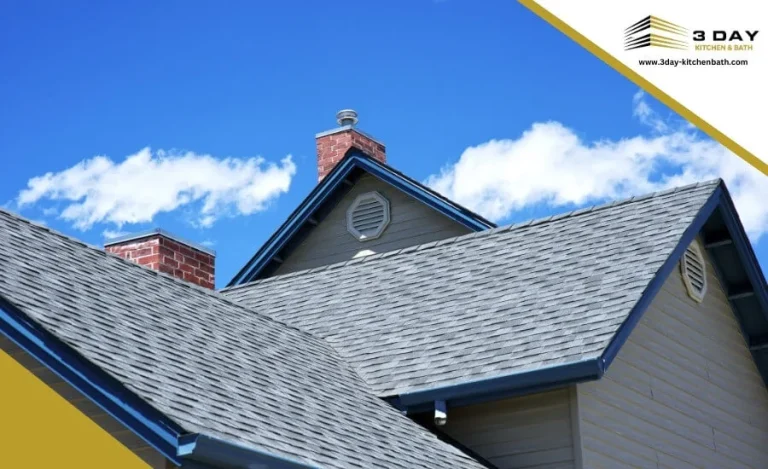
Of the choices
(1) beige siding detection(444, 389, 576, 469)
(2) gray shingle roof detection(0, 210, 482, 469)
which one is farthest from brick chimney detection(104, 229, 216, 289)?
(1) beige siding detection(444, 389, 576, 469)

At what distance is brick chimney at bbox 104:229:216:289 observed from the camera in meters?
17.7

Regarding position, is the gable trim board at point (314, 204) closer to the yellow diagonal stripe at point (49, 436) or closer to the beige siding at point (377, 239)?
the beige siding at point (377, 239)

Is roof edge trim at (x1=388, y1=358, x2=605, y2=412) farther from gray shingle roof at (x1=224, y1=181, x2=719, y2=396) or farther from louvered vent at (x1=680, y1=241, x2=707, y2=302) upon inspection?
louvered vent at (x1=680, y1=241, x2=707, y2=302)

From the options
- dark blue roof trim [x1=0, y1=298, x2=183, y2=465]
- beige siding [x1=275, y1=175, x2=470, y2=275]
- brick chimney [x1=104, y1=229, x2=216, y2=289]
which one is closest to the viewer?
dark blue roof trim [x1=0, y1=298, x2=183, y2=465]

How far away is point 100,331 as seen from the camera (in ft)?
36.2

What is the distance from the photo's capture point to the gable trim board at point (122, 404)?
9.16 metres

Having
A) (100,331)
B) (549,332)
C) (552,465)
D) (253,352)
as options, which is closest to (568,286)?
(549,332)

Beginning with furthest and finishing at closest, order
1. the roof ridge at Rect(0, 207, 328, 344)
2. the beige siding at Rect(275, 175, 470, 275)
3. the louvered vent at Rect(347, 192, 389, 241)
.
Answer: the louvered vent at Rect(347, 192, 389, 241) → the beige siding at Rect(275, 175, 470, 275) → the roof ridge at Rect(0, 207, 328, 344)

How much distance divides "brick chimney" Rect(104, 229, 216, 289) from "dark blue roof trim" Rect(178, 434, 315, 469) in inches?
321

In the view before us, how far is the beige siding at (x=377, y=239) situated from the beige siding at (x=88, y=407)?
38.7ft

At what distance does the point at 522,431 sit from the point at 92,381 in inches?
217

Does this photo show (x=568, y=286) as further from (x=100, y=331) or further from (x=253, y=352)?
(x=100, y=331)

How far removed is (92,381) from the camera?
954 centimetres

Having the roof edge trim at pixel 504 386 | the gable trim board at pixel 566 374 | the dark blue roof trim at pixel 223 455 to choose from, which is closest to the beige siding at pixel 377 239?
the gable trim board at pixel 566 374
